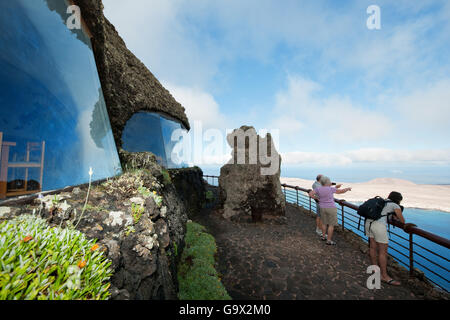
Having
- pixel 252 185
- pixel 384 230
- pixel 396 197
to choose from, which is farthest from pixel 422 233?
pixel 252 185

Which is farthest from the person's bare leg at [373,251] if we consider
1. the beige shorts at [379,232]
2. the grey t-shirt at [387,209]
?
the grey t-shirt at [387,209]

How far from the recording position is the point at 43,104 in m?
2.84

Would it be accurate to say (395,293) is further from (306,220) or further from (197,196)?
(197,196)

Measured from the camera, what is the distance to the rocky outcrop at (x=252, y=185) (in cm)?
786

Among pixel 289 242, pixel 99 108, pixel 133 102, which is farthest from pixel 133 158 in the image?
pixel 289 242

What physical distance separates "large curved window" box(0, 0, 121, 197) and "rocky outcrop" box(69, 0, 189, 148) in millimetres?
460

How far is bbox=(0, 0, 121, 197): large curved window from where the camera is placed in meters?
2.40

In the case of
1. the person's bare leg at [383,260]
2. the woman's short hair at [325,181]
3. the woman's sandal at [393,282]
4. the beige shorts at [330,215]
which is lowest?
the woman's sandal at [393,282]

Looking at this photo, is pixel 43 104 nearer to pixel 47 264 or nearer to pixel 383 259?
pixel 47 264

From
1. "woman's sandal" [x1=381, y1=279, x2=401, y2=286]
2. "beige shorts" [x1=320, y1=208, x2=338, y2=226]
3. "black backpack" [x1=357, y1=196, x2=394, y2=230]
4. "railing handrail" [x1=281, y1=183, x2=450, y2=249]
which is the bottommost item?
"woman's sandal" [x1=381, y1=279, x2=401, y2=286]

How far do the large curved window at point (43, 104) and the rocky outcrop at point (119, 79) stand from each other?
46cm

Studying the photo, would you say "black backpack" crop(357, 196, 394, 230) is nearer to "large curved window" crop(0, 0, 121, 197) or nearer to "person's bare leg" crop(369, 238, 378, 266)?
"person's bare leg" crop(369, 238, 378, 266)

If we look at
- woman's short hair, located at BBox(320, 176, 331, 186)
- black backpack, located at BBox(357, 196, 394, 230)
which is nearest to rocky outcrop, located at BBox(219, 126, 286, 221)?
woman's short hair, located at BBox(320, 176, 331, 186)

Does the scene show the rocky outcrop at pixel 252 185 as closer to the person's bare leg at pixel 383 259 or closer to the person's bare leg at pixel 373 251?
the person's bare leg at pixel 373 251
